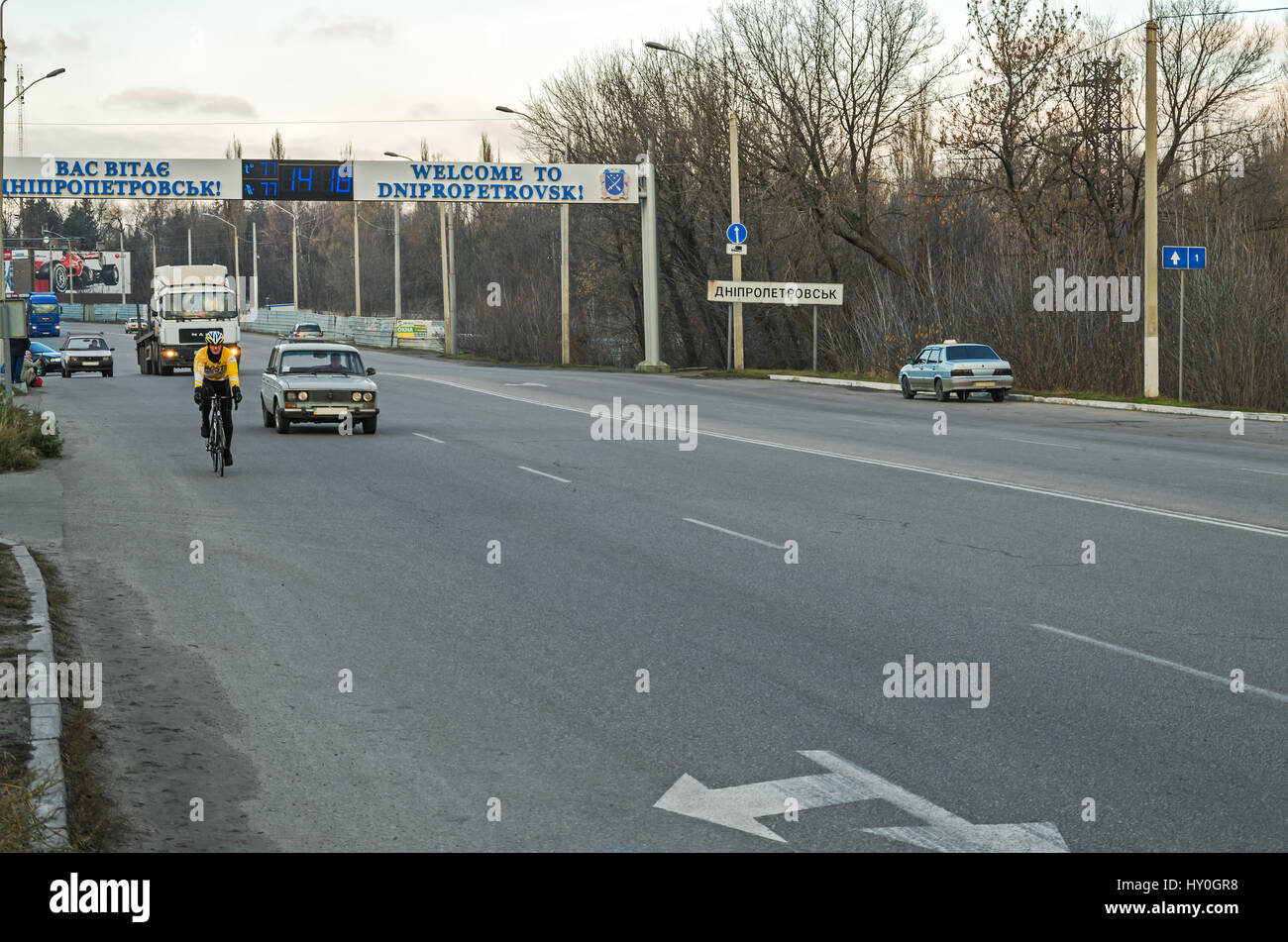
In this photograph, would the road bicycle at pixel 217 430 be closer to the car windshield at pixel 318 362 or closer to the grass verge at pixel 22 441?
the grass verge at pixel 22 441

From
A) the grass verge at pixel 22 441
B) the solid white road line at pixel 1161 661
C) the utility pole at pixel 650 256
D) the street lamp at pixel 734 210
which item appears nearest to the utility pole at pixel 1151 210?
the street lamp at pixel 734 210

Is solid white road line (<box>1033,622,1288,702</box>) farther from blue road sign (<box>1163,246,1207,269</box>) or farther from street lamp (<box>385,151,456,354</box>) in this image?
street lamp (<box>385,151,456,354</box>)

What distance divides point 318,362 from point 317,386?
1.10m

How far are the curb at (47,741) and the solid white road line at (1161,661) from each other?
5790 mm

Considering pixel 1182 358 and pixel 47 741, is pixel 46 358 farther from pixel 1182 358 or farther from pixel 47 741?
pixel 47 741

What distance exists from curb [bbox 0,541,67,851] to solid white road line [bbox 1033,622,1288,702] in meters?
5.79

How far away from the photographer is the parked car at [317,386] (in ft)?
82.7

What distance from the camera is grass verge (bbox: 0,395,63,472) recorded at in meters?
20.5

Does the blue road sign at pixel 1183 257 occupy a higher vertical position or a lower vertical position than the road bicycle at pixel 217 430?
higher

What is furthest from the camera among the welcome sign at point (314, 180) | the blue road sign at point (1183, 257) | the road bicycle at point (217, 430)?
the welcome sign at point (314, 180)

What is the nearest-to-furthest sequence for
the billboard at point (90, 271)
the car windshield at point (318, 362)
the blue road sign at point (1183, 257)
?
the car windshield at point (318, 362) < the blue road sign at point (1183, 257) < the billboard at point (90, 271)

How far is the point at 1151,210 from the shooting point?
3372 centimetres

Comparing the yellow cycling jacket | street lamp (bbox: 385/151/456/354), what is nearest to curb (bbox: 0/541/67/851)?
the yellow cycling jacket

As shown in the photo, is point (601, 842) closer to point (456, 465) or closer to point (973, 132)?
point (456, 465)
